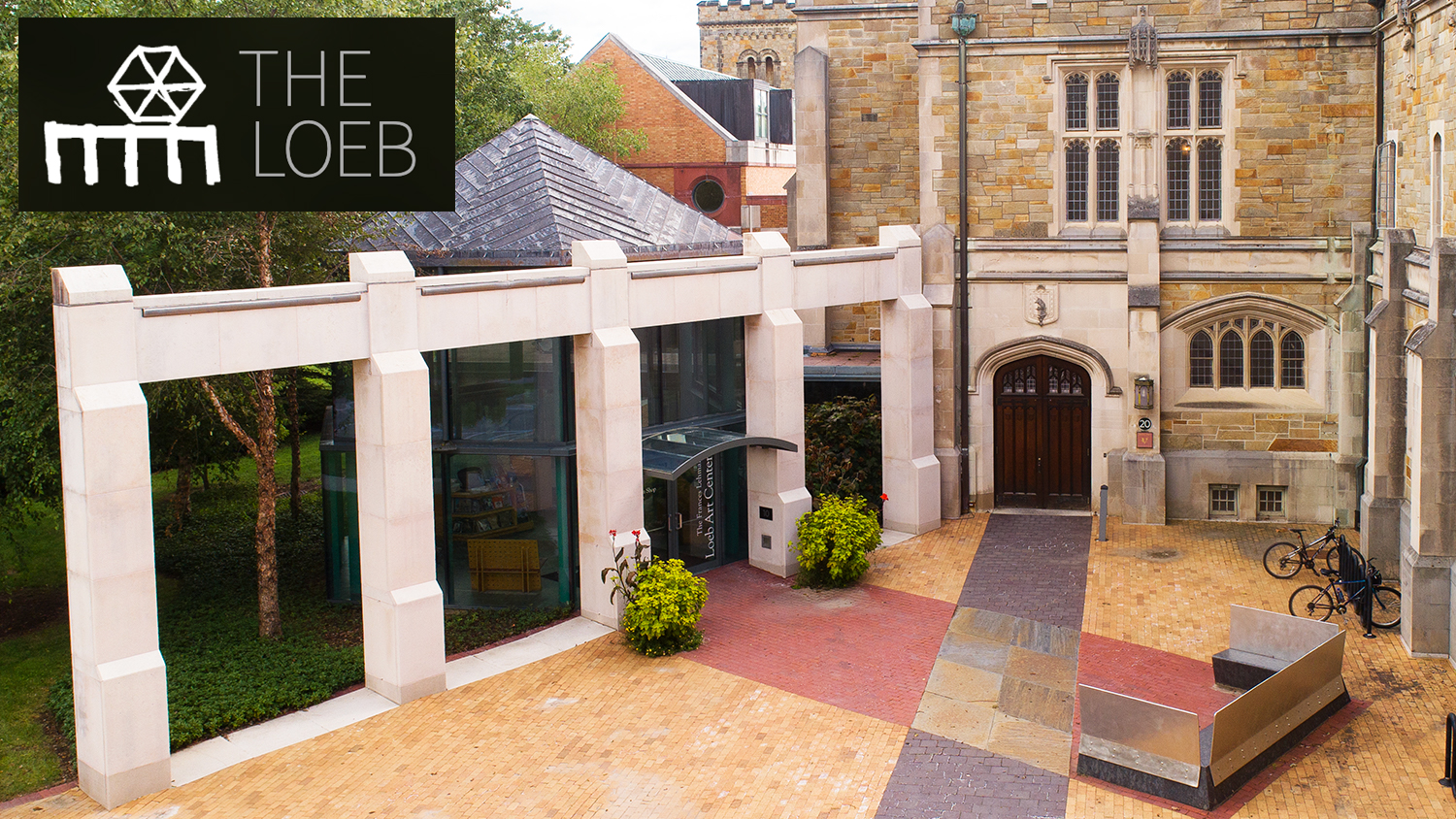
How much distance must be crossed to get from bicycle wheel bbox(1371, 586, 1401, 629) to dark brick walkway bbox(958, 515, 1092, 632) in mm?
3757

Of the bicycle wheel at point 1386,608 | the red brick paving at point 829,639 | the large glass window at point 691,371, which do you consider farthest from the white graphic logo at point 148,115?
the bicycle wheel at point 1386,608

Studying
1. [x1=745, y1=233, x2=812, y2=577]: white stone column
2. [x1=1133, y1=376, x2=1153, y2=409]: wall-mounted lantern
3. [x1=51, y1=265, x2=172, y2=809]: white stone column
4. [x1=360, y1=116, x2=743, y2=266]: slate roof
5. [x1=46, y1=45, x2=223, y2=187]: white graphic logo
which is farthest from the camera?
[x1=1133, y1=376, x2=1153, y2=409]: wall-mounted lantern

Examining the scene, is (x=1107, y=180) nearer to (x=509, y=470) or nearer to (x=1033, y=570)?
(x=1033, y=570)

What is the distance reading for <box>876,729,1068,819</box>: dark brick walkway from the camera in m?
12.9

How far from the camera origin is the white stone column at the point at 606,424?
58.7ft

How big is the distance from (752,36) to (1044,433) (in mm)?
47779

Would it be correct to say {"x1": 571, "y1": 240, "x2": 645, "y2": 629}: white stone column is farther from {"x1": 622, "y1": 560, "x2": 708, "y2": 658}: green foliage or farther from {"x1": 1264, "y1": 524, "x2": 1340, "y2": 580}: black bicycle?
{"x1": 1264, "y1": 524, "x2": 1340, "y2": 580}: black bicycle

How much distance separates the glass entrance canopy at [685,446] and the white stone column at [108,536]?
23.6ft

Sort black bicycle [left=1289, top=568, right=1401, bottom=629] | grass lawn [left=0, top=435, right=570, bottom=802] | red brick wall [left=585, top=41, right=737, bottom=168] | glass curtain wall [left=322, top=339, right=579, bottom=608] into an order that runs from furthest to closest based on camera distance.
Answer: red brick wall [left=585, top=41, right=737, bottom=168], glass curtain wall [left=322, top=339, right=579, bottom=608], black bicycle [left=1289, top=568, right=1401, bottom=629], grass lawn [left=0, top=435, right=570, bottom=802]

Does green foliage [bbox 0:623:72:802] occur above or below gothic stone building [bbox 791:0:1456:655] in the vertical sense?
below

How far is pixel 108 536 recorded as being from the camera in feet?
43.3

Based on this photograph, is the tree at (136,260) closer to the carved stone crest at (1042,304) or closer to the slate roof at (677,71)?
the carved stone crest at (1042,304)

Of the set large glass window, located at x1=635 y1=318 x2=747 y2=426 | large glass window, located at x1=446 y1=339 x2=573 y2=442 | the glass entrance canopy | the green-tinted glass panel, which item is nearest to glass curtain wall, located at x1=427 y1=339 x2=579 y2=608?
large glass window, located at x1=446 y1=339 x2=573 y2=442

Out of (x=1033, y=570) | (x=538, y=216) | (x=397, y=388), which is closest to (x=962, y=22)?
(x=538, y=216)
